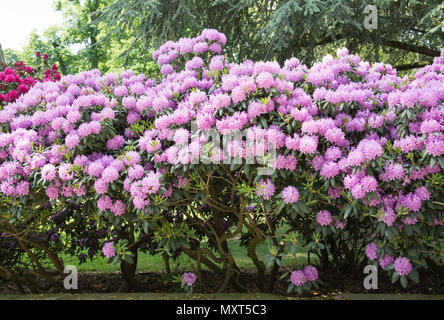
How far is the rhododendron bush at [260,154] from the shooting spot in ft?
9.35

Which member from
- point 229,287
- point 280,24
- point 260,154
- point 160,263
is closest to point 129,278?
point 229,287

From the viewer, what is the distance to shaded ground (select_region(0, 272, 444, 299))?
3914mm

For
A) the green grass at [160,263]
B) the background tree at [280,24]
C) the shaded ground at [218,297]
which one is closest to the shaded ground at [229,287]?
the shaded ground at [218,297]

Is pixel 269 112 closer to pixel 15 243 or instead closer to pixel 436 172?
pixel 436 172

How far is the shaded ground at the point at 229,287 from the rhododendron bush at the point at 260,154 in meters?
0.45

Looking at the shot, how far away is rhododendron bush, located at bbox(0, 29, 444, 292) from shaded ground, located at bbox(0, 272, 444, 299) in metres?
0.45

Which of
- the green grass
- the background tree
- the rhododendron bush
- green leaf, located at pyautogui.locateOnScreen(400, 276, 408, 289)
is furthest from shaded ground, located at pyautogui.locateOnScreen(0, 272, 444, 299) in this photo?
the background tree

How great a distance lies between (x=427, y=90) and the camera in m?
3.08

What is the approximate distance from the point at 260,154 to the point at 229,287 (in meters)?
1.85

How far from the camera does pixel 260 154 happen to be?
2.90m

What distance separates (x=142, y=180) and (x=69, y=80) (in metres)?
1.85

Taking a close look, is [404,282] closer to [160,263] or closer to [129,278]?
[129,278]

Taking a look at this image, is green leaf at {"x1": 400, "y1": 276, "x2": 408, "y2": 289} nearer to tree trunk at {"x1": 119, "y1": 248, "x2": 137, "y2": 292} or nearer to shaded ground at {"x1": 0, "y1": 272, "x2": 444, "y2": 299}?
shaded ground at {"x1": 0, "y1": 272, "x2": 444, "y2": 299}
